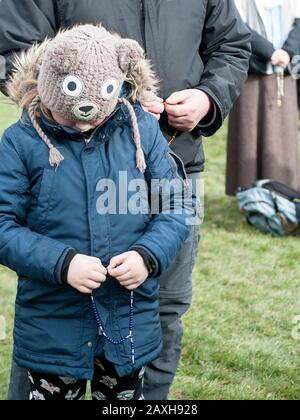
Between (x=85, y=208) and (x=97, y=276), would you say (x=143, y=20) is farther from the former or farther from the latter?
(x=97, y=276)

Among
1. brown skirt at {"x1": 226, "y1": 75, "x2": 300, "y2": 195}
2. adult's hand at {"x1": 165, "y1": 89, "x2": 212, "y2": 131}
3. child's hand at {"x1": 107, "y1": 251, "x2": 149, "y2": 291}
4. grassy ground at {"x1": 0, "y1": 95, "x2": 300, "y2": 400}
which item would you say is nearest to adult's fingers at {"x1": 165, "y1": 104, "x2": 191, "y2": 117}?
adult's hand at {"x1": 165, "y1": 89, "x2": 212, "y2": 131}

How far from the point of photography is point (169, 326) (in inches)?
112

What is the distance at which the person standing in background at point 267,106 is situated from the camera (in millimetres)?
5578

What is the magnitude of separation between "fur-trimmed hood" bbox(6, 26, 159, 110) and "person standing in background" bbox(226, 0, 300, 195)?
331 centimetres

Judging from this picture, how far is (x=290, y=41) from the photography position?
221 inches

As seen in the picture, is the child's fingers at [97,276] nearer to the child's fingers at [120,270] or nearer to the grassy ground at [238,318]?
the child's fingers at [120,270]

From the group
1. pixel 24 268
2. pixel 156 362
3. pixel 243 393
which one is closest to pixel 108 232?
pixel 24 268

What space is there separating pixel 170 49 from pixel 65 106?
552mm

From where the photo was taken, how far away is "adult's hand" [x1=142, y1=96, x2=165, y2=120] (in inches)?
99.1

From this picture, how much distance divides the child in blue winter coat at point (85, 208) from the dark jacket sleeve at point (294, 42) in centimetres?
342

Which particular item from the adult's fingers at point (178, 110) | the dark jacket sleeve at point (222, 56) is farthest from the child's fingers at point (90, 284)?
the dark jacket sleeve at point (222, 56)
